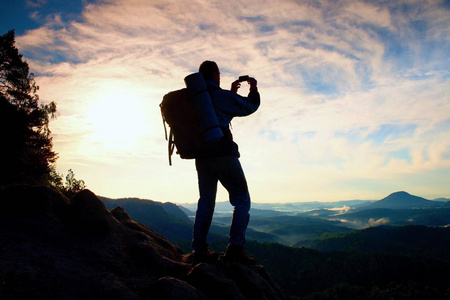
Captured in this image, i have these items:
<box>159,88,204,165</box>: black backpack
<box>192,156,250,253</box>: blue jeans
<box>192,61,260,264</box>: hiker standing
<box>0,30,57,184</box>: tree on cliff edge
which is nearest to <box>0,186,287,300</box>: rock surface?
<box>192,61,260,264</box>: hiker standing

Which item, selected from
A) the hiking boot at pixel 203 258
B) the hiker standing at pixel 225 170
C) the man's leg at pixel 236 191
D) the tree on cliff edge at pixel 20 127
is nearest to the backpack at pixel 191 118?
the hiker standing at pixel 225 170

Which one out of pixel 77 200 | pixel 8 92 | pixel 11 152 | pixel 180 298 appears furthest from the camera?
pixel 8 92

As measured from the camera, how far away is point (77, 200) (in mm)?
7254

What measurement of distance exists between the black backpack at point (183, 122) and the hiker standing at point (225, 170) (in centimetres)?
31

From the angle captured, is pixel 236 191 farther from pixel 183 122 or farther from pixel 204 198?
pixel 183 122

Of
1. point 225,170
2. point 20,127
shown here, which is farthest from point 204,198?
point 20,127

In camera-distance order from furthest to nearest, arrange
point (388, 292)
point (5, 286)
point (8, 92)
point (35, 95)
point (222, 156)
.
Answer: point (388, 292), point (35, 95), point (8, 92), point (222, 156), point (5, 286)

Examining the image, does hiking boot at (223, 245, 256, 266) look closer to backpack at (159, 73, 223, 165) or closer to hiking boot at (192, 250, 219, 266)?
hiking boot at (192, 250, 219, 266)

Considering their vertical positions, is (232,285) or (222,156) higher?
(222,156)

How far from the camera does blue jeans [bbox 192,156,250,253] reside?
600 centimetres

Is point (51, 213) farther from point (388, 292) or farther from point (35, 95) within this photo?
point (388, 292)

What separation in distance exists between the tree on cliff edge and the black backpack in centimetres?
2573

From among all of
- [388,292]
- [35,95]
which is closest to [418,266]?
[388,292]

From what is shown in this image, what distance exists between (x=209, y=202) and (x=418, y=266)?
250 metres
